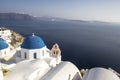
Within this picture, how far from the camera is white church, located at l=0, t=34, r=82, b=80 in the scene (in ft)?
73.5

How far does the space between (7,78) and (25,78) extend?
2016 millimetres

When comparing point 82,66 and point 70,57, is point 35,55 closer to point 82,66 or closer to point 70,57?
point 82,66

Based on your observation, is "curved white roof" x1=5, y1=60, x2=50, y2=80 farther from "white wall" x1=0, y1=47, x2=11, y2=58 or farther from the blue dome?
"white wall" x1=0, y1=47, x2=11, y2=58

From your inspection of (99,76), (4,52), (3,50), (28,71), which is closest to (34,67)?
(28,71)

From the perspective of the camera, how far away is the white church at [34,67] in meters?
22.4

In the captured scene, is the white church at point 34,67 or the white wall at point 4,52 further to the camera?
the white wall at point 4,52

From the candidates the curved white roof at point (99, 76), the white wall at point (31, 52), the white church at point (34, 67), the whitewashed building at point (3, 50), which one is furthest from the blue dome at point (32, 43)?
the curved white roof at point (99, 76)

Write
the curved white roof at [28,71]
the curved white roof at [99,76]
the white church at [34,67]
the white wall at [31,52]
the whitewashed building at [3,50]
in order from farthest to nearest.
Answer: the whitewashed building at [3,50], the white wall at [31,52], the curved white roof at [99,76], the white church at [34,67], the curved white roof at [28,71]

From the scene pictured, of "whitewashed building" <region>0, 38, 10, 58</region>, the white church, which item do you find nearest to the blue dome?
the white church

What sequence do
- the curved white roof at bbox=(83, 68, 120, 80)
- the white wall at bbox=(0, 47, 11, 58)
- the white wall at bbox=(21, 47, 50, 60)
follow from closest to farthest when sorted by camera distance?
1. the curved white roof at bbox=(83, 68, 120, 80)
2. the white wall at bbox=(21, 47, 50, 60)
3. the white wall at bbox=(0, 47, 11, 58)

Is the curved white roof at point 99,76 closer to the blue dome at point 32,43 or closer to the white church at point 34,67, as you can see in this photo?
the white church at point 34,67

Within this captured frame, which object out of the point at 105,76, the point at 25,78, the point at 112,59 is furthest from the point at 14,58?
the point at 112,59

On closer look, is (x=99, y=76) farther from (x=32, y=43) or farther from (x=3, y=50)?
(x=3, y=50)

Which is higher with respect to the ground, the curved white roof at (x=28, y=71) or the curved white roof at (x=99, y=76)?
the curved white roof at (x=28, y=71)
